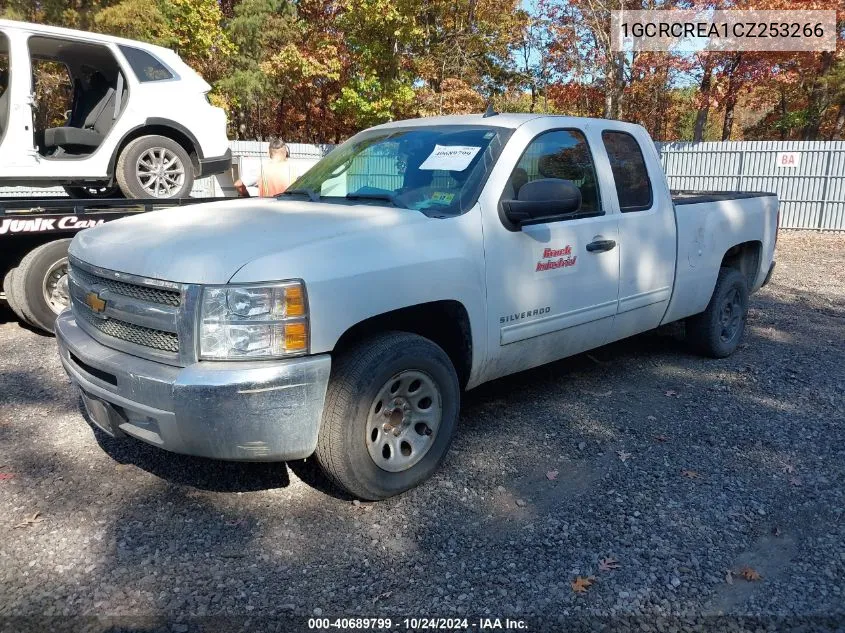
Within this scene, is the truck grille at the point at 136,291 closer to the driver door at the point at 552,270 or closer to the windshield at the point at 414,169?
the windshield at the point at 414,169

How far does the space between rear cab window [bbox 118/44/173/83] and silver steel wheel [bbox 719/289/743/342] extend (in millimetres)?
5810

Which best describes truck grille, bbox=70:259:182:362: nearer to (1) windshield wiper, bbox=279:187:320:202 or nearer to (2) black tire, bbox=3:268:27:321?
(1) windshield wiper, bbox=279:187:320:202

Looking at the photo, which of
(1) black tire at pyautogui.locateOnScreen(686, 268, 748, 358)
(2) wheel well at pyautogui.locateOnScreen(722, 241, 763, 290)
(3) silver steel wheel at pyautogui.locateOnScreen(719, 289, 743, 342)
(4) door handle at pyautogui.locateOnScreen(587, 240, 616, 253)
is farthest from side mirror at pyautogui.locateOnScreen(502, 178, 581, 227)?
(2) wheel well at pyautogui.locateOnScreen(722, 241, 763, 290)

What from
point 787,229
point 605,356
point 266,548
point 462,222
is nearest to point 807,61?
point 787,229

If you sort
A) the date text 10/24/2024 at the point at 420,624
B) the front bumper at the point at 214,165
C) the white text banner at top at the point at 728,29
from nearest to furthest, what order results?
the date text 10/24/2024 at the point at 420,624 → the front bumper at the point at 214,165 → the white text banner at top at the point at 728,29

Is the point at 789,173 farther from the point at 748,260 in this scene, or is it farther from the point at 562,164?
the point at 562,164

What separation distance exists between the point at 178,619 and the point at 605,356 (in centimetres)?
424

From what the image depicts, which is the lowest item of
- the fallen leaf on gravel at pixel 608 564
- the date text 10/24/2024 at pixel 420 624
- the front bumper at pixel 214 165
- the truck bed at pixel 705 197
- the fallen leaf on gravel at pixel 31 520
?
the date text 10/24/2024 at pixel 420 624

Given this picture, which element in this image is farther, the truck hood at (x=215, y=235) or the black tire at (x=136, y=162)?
the black tire at (x=136, y=162)

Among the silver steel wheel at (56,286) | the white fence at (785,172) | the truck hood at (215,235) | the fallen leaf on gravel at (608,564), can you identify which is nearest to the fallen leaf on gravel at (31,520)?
the truck hood at (215,235)

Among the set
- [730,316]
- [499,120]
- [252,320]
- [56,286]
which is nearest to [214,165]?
[56,286]

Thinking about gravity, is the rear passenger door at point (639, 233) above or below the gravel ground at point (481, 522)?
above

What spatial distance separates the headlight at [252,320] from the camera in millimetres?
2764

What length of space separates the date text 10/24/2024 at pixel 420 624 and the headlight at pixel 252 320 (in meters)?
1.06
